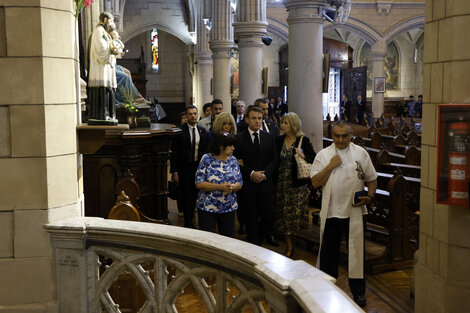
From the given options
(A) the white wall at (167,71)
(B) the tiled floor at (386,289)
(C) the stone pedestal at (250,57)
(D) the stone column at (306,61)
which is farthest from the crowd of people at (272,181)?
(A) the white wall at (167,71)

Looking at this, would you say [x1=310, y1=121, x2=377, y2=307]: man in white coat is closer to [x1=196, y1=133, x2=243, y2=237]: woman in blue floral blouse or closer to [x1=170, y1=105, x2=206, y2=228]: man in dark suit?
[x1=196, y1=133, x2=243, y2=237]: woman in blue floral blouse

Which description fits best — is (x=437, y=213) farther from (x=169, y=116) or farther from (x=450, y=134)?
(x=169, y=116)

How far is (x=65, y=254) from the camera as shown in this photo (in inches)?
130

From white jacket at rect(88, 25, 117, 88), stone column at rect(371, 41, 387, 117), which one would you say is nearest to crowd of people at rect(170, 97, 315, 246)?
white jacket at rect(88, 25, 117, 88)

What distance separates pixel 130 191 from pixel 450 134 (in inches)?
99.3

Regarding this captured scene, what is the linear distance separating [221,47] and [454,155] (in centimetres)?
1123

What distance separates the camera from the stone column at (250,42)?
11.4 metres

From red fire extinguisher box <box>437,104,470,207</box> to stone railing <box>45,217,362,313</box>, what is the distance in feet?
4.61

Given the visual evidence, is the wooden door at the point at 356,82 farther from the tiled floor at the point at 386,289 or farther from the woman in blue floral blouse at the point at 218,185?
the woman in blue floral blouse at the point at 218,185

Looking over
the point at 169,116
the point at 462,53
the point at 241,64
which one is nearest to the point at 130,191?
the point at 462,53

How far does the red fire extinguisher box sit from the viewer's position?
3.50 m

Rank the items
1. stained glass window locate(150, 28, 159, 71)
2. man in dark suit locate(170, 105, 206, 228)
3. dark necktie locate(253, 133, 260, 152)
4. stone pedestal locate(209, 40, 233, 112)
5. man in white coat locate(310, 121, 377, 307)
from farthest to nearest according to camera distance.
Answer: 1. stained glass window locate(150, 28, 159, 71)
2. stone pedestal locate(209, 40, 233, 112)
3. man in dark suit locate(170, 105, 206, 228)
4. dark necktie locate(253, 133, 260, 152)
5. man in white coat locate(310, 121, 377, 307)

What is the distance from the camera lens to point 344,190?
14.7 feet

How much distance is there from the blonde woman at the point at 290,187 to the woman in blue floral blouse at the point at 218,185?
1.12 m
